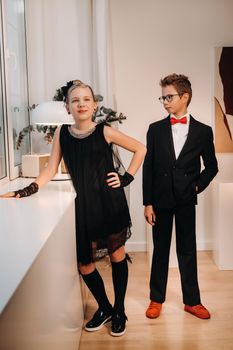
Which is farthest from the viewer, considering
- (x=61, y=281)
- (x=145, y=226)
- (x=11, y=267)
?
(x=145, y=226)

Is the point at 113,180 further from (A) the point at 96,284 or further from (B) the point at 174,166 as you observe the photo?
(A) the point at 96,284

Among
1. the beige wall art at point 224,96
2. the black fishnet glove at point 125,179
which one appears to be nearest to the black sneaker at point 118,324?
the black fishnet glove at point 125,179

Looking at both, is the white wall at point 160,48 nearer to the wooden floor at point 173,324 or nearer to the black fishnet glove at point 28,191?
the wooden floor at point 173,324

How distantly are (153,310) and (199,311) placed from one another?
10.7 inches

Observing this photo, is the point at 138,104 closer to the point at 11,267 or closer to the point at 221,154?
the point at 221,154

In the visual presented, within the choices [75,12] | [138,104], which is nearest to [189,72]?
[138,104]

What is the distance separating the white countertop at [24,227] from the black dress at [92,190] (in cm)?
10

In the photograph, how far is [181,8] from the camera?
3596mm

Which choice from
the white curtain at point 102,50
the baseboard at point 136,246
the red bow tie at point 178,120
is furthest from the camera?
the baseboard at point 136,246

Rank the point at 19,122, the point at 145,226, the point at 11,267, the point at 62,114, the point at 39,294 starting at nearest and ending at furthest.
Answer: the point at 11,267, the point at 39,294, the point at 62,114, the point at 19,122, the point at 145,226

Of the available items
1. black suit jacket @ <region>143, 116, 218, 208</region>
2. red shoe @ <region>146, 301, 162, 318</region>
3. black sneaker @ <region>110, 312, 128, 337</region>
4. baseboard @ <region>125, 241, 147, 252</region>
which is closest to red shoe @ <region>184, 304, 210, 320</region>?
red shoe @ <region>146, 301, 162, 318</region>

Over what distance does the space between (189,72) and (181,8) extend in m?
0.55

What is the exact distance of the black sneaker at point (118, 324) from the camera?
2.27m

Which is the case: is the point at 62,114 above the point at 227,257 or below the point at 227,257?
above
